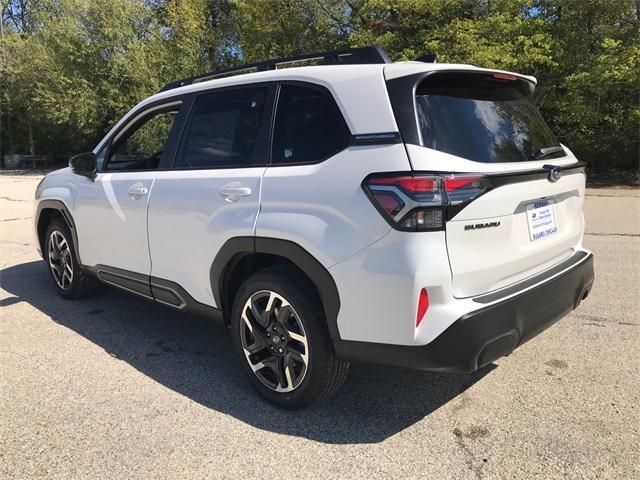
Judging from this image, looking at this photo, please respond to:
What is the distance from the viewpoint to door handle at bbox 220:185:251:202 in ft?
10.4

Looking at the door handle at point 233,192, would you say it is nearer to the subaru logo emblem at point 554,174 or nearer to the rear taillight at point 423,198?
the rear taillight at point 423,198

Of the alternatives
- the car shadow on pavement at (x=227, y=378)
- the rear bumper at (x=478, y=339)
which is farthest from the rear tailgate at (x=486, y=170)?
the car shadow on pavement at (x=227, y=378)

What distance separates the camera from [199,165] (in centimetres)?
363

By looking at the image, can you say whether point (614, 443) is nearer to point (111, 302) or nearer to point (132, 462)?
point (132, 462)

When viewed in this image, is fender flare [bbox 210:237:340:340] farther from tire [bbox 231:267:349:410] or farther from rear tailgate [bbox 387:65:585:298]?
rear tailgate [bbox 387:65:585:298]

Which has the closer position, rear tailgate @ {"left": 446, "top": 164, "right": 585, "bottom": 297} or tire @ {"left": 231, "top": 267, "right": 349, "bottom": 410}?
rear tailgate @ {"left": 446, "top": 164, "right": 585, "bottom": 297}

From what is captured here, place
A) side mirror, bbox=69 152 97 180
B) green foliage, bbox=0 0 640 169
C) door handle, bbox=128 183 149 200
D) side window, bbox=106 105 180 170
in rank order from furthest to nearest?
1. green foliage, bbox=0 0 640 169
2. side mirror, bbox=69 152 97 180
3. side window, bbox=106 105 180 170
4. door handle, bbox=128 183 149 200

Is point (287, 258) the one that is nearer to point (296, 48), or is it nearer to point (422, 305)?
point (422, 305)

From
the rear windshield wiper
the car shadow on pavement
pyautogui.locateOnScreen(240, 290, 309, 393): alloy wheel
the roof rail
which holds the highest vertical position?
the roof rail

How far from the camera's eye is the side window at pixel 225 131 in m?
3.31

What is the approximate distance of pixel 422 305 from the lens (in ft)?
8.16

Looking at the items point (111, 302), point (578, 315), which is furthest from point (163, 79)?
point (578, 315)

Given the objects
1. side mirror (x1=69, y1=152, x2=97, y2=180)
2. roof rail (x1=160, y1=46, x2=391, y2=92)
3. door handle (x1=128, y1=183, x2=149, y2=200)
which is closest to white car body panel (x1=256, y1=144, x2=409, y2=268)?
→ roof rail (x1=160, y1=46, x2=391, y2=92)

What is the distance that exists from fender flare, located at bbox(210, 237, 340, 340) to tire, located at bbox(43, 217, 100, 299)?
2068 millimetres
